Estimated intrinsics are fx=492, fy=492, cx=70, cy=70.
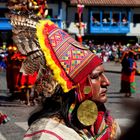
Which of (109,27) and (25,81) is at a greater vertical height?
(25,81)

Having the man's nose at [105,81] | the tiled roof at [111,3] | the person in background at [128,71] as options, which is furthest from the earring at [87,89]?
the tiled roof at [111,3]

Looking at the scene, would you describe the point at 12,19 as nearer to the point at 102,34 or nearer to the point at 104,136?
the point at 104,136

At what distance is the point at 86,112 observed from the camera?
2.69m

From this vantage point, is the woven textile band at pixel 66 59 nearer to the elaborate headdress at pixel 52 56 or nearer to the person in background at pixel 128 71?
the elaborate headdress at pixel 52 56

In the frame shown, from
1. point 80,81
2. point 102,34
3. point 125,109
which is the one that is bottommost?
point 102,34

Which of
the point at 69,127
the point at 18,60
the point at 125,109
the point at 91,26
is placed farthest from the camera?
the point at 91,26

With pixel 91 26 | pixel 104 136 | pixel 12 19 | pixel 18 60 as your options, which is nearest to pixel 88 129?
pixel 104 136

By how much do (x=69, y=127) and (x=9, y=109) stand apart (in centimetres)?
853

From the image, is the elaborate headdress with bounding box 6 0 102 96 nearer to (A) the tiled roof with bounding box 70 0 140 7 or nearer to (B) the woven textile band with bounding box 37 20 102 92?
(B) the woven textile band with bounding box 37 20 102 92

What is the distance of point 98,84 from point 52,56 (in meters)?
0.31

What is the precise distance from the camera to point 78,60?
2758mm

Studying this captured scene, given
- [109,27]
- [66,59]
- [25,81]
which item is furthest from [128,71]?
[109,27]

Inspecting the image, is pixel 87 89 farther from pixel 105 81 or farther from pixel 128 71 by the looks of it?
pixel 128 71

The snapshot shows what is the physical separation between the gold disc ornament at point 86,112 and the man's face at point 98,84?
0.21ft
